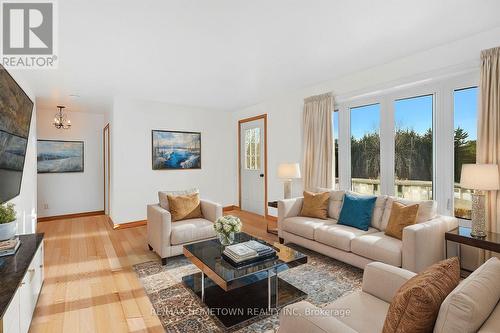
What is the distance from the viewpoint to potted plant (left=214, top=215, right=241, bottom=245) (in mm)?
2646

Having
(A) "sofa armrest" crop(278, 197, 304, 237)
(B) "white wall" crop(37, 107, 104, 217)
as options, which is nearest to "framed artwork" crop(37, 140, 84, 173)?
(B) "white wall" crop(37, 107, 104, 217)

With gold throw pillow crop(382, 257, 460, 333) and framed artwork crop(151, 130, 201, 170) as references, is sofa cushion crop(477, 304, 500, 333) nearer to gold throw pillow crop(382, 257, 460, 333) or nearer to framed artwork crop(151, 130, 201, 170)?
gold throw pillow crop(382, 257, 460, 333)

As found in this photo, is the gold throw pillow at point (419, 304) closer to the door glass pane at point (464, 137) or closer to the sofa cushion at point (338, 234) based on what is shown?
the sofa cushion at point (338, 234)

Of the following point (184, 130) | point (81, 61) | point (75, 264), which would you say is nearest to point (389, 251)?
point (75, 264)

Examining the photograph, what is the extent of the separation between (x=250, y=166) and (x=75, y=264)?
394 centimetres

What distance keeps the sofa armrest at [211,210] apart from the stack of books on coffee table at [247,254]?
50.3 inches

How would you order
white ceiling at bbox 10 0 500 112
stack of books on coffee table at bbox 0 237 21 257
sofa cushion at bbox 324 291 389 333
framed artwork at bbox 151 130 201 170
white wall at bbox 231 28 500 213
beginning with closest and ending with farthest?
sofa cushion at bbox 324 291 389 333
stack of books on coffee table at bbox 0 237 21 257
white ceiling at bbox 10 0 500 112
white wall at bbox 231 28 500 213
framed artwork at bbox 151 130 201 170

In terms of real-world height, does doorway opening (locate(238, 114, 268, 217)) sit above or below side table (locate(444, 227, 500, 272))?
above

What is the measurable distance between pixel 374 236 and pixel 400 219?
1.09ft

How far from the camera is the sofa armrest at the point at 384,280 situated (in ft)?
5.19

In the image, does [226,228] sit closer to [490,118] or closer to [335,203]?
[335,203]

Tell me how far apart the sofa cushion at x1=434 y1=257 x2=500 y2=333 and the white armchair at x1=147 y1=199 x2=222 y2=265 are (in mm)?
2840

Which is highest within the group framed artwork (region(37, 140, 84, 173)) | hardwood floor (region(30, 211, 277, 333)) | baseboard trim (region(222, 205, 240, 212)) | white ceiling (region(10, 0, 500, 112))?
white ceiling (region(10, 0, 500, 112))

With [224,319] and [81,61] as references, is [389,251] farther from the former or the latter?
[81,61]
